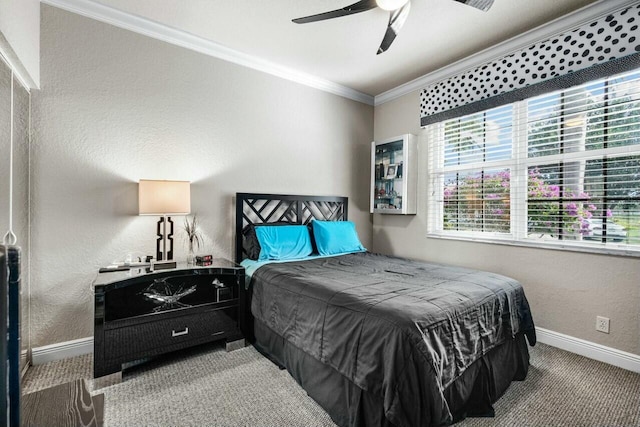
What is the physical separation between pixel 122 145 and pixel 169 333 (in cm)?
161

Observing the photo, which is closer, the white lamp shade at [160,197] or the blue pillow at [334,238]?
the white lamp shade at [160,197]

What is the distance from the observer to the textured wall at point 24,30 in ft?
5.66

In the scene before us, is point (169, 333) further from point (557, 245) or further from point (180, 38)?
point (557, 245)

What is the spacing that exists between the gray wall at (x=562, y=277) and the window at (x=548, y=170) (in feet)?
0.40

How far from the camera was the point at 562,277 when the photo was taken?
8.90 ft

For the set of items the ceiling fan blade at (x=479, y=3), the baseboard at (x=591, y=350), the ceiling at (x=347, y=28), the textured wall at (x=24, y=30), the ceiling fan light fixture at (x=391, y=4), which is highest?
the ceiling at (x=347, y=28)

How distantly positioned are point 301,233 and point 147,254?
147cm

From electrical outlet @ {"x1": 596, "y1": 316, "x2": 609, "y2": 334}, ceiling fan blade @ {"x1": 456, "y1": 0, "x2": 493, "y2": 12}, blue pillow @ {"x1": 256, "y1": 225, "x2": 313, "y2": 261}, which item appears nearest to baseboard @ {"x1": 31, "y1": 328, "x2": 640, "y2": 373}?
electrical outlet @ {"x1": 596, "y1": 316, "x2": 609, "y2": 334}

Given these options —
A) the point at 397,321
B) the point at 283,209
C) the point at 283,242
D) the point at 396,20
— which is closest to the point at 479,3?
the point at 396,20

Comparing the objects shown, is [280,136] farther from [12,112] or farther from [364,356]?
[364,356]

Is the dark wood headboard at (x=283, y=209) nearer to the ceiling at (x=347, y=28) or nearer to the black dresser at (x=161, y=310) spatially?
the black dresser at (x=161, y=310)

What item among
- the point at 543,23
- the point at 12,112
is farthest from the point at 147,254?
the point at 543,23

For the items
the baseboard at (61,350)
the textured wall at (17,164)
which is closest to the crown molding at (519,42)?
the textured wall at (17,164)

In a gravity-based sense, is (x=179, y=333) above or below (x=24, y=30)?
below
